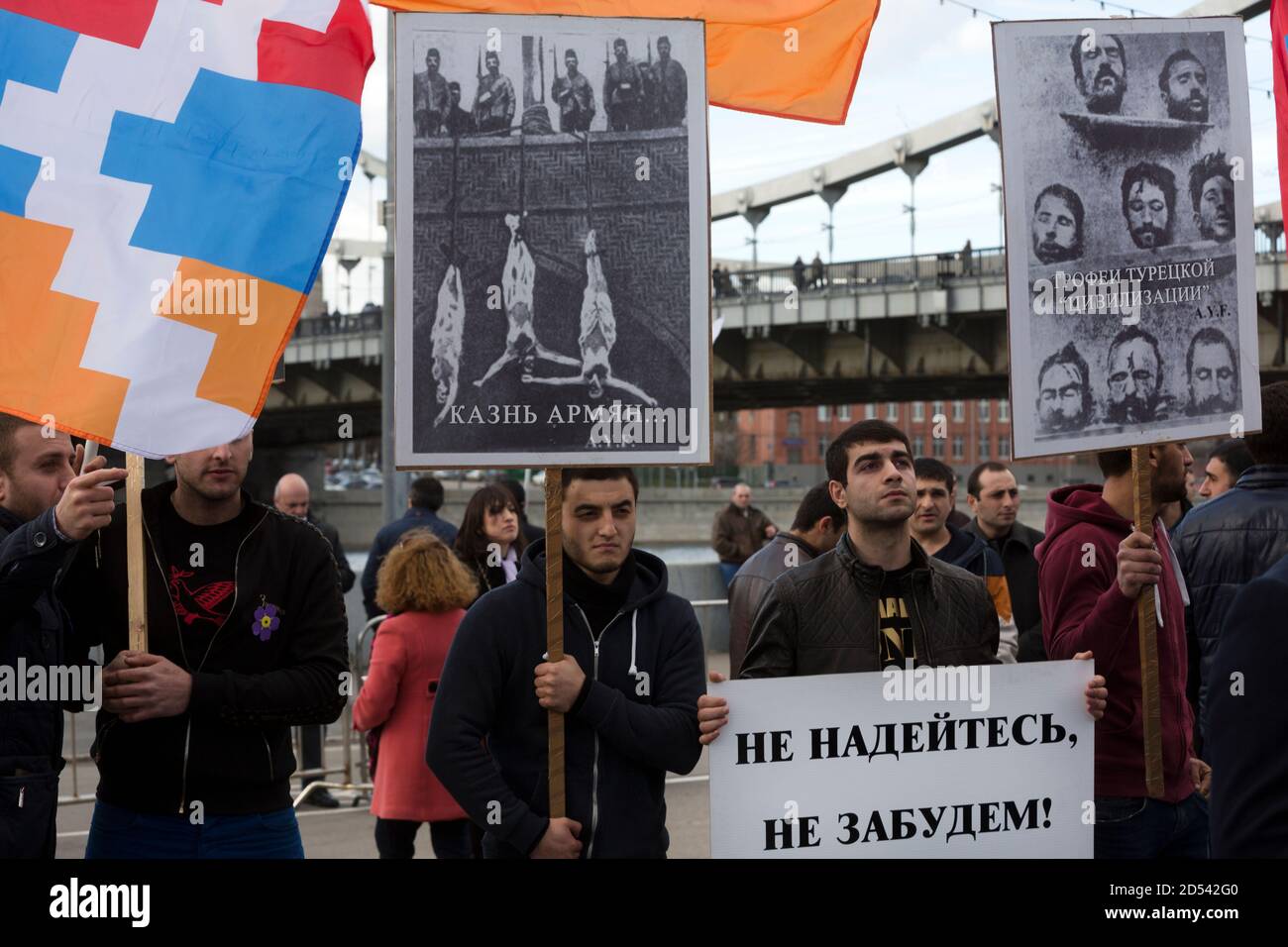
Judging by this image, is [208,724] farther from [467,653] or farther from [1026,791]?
[1026,791]

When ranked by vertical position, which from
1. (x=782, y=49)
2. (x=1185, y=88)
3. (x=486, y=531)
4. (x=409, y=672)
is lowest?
(x=409, y=672)

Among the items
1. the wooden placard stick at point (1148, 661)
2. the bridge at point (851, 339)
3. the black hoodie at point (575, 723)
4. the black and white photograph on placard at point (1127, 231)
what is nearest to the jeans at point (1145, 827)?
the wooden placard stick at point (1148, 661)

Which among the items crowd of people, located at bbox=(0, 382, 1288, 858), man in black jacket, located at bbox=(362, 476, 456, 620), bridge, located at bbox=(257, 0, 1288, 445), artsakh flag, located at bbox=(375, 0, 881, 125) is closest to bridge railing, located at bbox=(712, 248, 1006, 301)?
bridge, located at bbox=(257, 0, 1288, 445)

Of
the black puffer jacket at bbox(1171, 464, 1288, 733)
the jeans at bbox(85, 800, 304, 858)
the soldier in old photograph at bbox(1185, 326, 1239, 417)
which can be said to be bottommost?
the jeans at bbox(85, 800, 304, 858)

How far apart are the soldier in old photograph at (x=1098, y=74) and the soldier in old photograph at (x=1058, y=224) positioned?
0.27 metres

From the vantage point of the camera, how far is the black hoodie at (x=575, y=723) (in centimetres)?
383

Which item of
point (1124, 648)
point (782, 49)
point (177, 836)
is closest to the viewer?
point (177, 836)

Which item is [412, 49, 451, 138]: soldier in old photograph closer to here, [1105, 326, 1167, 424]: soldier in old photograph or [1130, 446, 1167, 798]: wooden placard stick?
[1105, 326, 1167, 424]: soldier in old photograph

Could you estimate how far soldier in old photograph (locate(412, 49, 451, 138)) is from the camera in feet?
13.0

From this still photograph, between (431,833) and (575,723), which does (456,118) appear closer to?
(575,723)

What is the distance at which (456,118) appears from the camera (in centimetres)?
398

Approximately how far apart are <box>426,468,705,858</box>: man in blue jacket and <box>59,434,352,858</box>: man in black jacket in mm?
460

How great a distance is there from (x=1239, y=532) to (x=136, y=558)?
11.2 ft

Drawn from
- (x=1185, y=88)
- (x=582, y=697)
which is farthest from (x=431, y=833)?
(x=1185, y=88)
